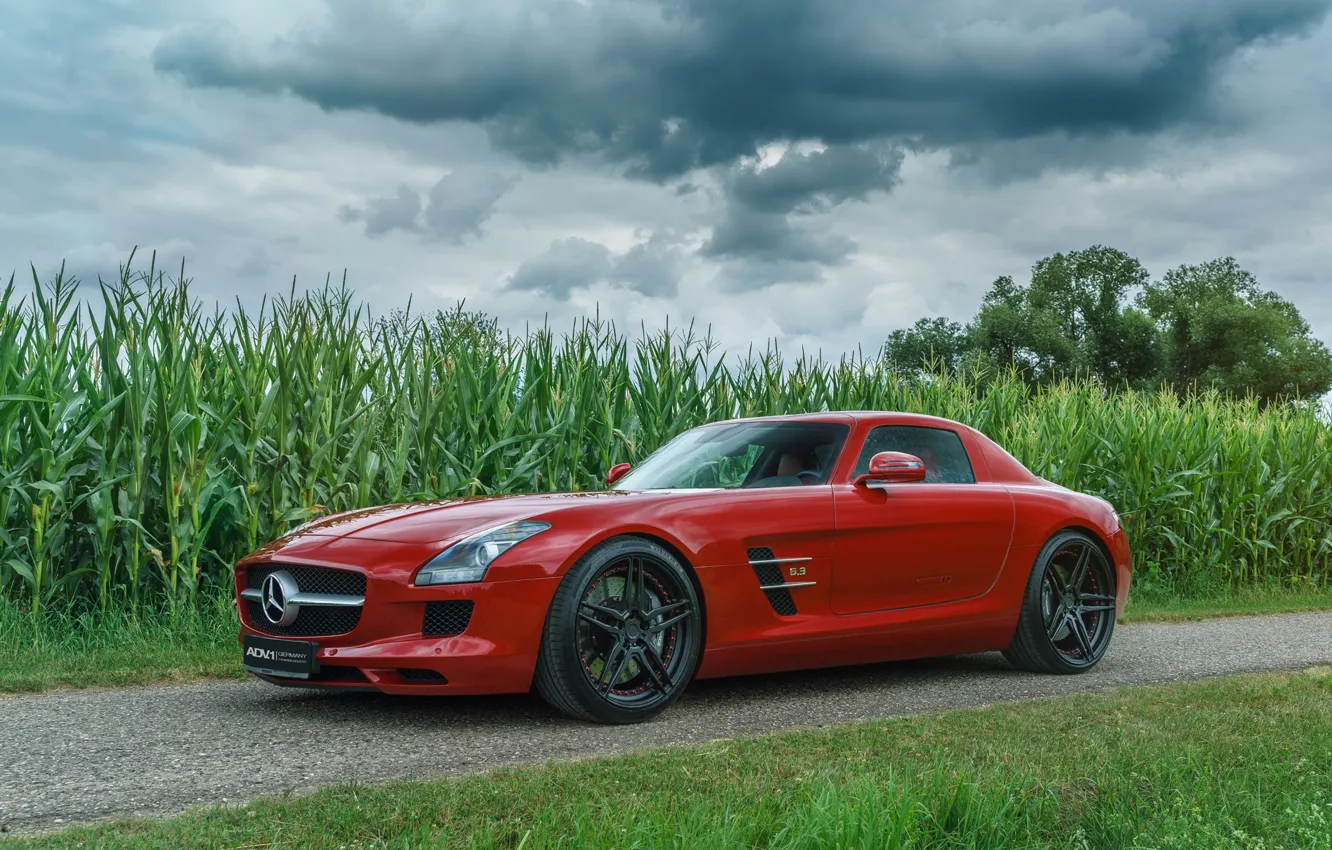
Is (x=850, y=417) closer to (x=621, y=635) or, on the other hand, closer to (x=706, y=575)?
(x=706, y=575)

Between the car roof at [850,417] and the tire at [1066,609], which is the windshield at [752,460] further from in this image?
the tire at [1066,609]

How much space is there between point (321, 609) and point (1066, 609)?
177 inches

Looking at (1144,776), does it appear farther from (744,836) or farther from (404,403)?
(404,403)

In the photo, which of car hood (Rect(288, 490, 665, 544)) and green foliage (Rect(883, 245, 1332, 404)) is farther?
green foliage (Rect(883, 245, 1332, 404))

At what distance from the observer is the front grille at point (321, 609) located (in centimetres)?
539

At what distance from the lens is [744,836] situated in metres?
3.58

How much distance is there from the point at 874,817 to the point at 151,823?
227cm

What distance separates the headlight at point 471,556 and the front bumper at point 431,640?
4 cm

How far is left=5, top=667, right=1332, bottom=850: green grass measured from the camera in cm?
361

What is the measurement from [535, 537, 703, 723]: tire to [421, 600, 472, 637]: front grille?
0.36 metres

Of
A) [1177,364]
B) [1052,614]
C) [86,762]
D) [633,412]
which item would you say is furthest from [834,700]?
[1177,364]

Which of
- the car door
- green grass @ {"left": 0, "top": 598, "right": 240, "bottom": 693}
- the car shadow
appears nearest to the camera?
the car shadow

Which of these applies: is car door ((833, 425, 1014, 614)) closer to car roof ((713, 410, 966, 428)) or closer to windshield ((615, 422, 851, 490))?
car roof ((713, 410, 966, 428))

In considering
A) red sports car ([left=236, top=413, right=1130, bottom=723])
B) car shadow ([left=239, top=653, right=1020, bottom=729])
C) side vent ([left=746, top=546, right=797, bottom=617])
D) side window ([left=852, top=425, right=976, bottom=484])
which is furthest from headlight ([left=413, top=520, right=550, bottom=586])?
side window ([left=852, top=425, right=976, bottom=484])
